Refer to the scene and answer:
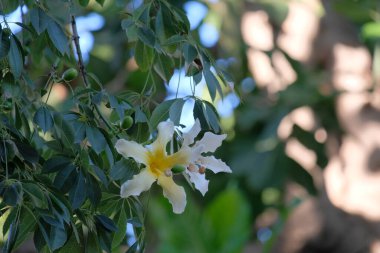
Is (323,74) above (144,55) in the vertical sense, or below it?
below

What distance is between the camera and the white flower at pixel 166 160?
100 centimetres

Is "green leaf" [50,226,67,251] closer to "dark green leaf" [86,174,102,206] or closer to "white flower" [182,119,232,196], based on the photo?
"dark green leaf" [86,174,102,206]

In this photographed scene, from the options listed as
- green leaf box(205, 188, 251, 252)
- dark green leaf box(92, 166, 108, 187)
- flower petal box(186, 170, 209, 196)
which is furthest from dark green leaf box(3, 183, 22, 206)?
green leaf box(205, 188, 251, 252)

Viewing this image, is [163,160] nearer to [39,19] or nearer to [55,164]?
[55,164]

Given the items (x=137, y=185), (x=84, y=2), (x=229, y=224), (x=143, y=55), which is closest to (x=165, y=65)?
(x=143, y=55)

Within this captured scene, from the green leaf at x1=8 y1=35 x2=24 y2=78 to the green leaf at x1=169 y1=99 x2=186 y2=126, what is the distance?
182 millimetres

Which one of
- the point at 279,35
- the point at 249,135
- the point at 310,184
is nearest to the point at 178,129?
the point at 310,184

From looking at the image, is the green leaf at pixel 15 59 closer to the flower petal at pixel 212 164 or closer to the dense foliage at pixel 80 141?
the dense foliage at pixel 80 141

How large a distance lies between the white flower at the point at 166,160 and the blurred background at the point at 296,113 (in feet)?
6.14

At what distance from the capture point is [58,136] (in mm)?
1128

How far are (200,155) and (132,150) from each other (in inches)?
3.4

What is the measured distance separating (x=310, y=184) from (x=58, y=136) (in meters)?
1.94

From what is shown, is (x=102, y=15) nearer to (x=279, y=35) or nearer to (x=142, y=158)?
(x=279, y=35)

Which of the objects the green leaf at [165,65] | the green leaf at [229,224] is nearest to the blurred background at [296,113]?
the green leaf at [229,224]
